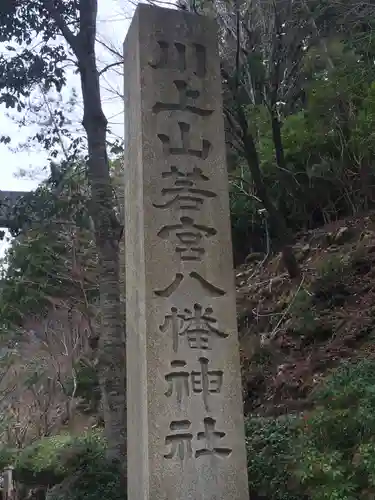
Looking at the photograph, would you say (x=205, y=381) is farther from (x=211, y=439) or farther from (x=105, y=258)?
(x=105, y=258)

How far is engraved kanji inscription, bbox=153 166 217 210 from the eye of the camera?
4.52 m

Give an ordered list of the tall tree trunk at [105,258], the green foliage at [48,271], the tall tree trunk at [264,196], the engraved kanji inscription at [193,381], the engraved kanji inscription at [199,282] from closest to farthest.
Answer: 1. the engraved kanji inscription at [193,381]
2. the engraved kanji inscription at [199,282]
3. the tall tree trunk at [105,258]
4. the tall tree trunk at [264,196]
5. the green foliage at [48,271]

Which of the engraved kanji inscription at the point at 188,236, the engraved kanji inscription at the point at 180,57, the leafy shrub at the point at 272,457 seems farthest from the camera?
the leafy shrub at the point at 272,457

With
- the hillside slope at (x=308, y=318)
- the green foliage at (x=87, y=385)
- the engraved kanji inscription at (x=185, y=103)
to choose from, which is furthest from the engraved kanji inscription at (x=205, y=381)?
the green foliage at (x=87, y=385)

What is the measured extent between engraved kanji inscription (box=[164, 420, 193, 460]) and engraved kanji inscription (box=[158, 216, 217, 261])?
1.11 metres

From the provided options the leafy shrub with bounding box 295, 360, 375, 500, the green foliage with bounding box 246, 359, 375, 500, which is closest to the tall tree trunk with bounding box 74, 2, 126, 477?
the green foliage with bounding box 246, 359, 375, 500

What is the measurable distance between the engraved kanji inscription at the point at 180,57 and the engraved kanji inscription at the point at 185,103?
143 mm

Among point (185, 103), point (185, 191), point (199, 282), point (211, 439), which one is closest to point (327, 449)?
point (211, 439)

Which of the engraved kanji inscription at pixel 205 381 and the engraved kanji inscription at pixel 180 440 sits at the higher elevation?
the engraved kanji inscription at pixel 205 381

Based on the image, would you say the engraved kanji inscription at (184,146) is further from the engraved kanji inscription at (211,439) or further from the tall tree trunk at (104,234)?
the tall tree trunk at (104,234)

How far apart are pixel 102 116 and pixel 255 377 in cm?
407

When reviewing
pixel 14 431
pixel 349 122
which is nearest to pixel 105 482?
pixel 14 431

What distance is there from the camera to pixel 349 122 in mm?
10805

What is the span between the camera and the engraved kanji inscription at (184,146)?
182 inches
